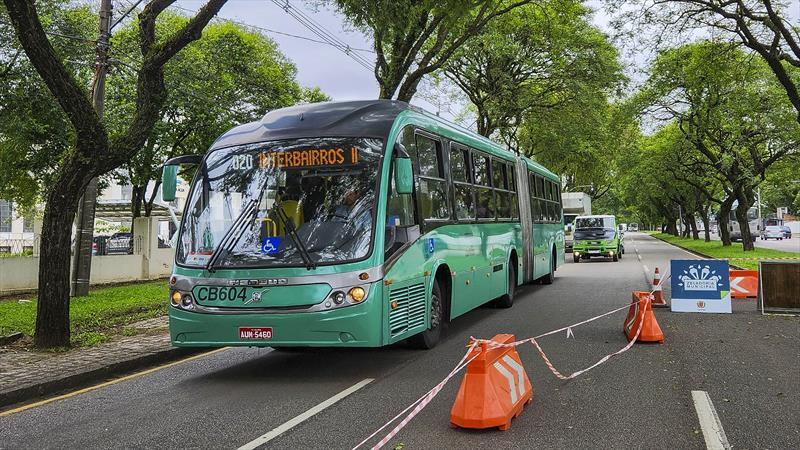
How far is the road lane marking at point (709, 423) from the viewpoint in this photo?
4766 millimetres

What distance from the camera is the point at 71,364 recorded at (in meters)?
7.98

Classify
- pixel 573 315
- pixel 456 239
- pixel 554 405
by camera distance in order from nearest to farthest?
1. pixel 554 405
2. pixel 456 239
3. pixel 573 315

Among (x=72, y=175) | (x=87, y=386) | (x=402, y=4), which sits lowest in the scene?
(x=87, y=386)

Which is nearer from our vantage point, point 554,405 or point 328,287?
point 554,405

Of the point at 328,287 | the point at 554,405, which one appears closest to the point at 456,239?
the point at 328,287

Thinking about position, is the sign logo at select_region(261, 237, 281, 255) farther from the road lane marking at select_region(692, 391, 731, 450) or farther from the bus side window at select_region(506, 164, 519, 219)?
the bus side window at select_region(506, 164, 519, 219)

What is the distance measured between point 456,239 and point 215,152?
3.64m

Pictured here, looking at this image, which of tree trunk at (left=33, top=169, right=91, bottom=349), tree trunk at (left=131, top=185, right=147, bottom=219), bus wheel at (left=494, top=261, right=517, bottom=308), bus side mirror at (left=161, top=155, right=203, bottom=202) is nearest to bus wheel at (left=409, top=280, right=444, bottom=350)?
bus side mirror at (left=161, top=155, right=203, bottom=202)

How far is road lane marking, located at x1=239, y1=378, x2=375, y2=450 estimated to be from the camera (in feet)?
16.4

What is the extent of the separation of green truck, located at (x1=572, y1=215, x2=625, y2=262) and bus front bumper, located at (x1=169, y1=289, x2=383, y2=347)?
24867 millimetres

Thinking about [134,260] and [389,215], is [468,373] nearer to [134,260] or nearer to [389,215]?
[389,215]

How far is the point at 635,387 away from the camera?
21.4 feet

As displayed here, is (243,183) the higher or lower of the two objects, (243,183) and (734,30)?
the lower

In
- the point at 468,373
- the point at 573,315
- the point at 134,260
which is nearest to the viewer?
the point at 468,373
